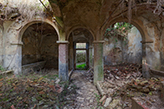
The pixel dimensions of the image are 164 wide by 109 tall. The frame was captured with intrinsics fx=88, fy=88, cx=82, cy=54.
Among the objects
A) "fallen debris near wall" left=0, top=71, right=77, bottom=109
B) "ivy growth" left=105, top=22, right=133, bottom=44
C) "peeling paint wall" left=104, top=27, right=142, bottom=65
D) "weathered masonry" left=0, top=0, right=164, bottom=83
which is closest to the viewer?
"fallen debris near wall" left=0, top=71, right=77, bottom=109

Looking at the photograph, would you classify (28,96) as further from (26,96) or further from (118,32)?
(118,32)

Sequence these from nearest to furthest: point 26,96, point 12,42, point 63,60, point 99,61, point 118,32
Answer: point 26,96 < point 99,61 < point 63,60 < point 12,42 < point 118,32

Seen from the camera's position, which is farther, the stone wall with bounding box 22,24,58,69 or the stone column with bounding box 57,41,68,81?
the stone wall with bounding box 22,24,58,69

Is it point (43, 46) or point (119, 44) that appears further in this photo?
point (43, 46)

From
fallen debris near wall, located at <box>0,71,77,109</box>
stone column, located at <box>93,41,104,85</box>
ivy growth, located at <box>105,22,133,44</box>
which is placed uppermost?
ivy growth, located at <box>105,22,133,44</box>

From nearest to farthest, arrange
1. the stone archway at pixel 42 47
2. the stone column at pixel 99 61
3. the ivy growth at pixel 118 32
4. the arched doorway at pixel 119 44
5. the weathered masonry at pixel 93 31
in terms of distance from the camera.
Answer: the weathered masonry at pixel 93 31 → the stone column at pixel 99 61 → the stone archway at pixel 42 47 → the arched doorway at pixel 119 44 → the ivy growth at pixel 118 32

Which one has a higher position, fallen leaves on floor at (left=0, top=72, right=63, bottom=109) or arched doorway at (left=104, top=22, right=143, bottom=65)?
arched doorway at (left=104, top=22, right=143, bottom=65)

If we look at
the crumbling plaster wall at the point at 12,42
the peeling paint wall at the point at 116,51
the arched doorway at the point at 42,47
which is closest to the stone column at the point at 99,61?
the crumbling plaster wall at the point at 12,42

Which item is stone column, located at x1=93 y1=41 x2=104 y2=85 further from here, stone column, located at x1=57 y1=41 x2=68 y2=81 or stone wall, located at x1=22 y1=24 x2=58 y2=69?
Result: stone wall, located at x1=22 y1=24 x2=58 y2=69

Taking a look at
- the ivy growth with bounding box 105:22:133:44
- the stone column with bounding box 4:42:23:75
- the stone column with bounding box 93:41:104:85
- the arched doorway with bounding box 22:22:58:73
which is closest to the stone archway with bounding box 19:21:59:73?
the arched doorway with bounding box 22:22:58:73

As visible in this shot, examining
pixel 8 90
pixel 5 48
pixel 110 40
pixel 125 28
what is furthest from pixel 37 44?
pixel 125 28

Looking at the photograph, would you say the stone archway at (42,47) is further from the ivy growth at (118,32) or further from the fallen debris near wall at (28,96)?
the ivy growth at (118,32)

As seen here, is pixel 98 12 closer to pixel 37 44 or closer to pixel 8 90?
pixel 8 90

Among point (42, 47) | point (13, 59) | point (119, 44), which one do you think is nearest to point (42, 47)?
point (42, 47)
